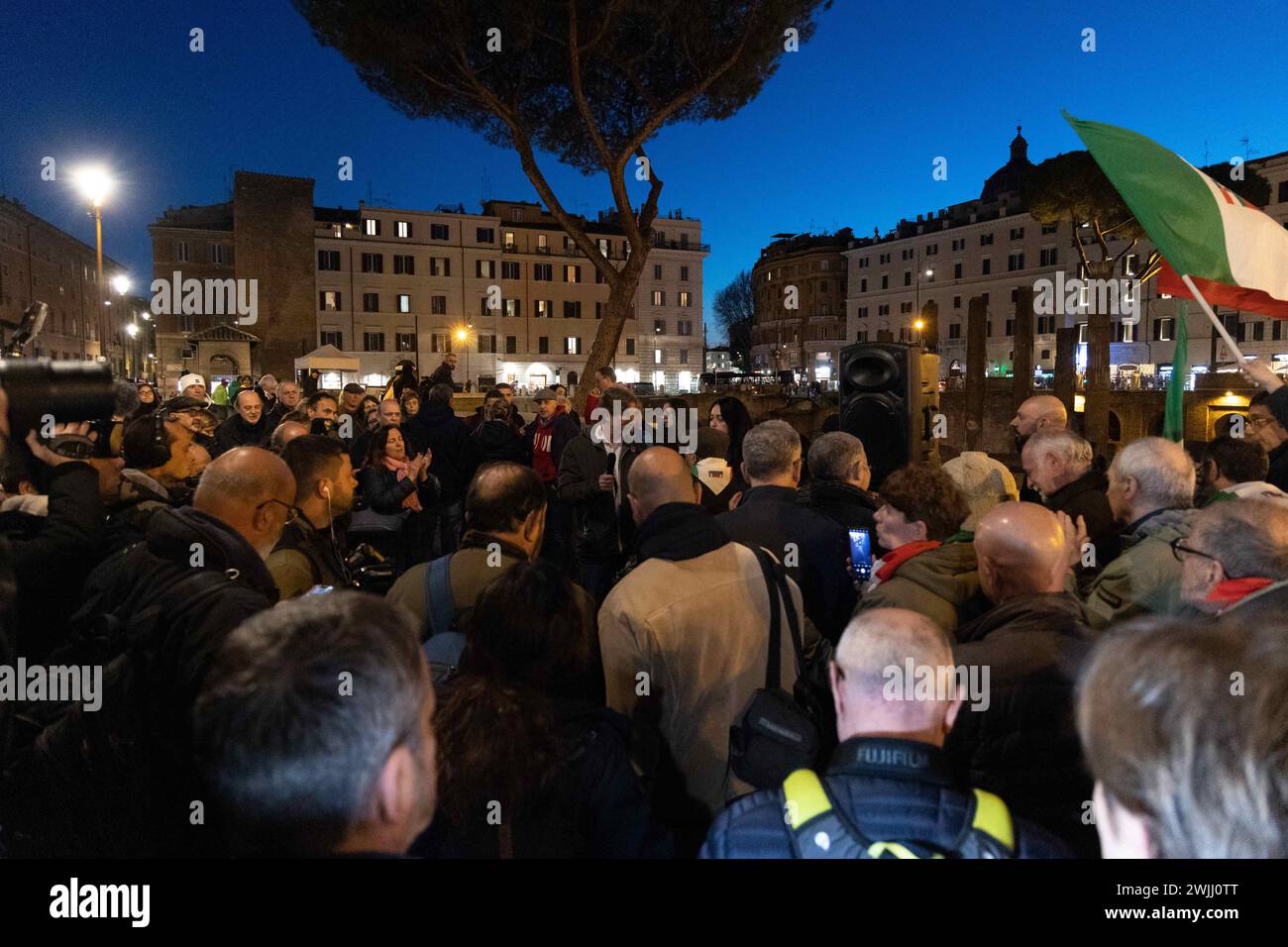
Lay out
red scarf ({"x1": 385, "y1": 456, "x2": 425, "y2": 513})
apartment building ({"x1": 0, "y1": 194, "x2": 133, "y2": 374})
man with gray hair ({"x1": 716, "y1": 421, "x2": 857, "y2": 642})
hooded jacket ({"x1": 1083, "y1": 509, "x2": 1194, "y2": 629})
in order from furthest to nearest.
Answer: apartment building ({"x1": 0, "y1": 194, "x2": 133, "y2": 374})
red scarf ({"x1": 385, "y1": 456, "x2": 425, "y2": 513})
man with gray hair ({"x1": 716, "y1": 421, "x2": 857, "y2": 642})
hooded jacket ({"x1": 1083, "y1": 509, "x2": 1194, "y2": 629})

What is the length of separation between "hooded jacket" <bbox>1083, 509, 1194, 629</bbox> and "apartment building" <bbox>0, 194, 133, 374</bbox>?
43882 mm

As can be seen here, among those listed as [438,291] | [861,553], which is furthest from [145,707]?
[438,291]

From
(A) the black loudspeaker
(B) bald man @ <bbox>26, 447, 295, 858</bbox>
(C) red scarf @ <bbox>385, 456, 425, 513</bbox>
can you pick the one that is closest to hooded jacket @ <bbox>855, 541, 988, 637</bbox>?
(B) bald man @ <bbox>26, 447, 295, 858</bbox>

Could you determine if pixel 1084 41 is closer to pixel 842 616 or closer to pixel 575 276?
pixel 842 616

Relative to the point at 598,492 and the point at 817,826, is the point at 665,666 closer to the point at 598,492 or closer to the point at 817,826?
the point at 817,826

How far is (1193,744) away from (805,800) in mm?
649

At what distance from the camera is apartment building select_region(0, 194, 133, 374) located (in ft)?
148

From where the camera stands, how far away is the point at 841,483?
397 cm

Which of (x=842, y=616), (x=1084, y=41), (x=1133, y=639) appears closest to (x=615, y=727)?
(x=1133, y=639)

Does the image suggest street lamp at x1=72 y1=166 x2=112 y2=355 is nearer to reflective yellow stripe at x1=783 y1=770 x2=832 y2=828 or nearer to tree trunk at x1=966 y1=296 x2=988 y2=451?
reflective yellow stripe at x1=783 y1=770 x2=832 y2=828

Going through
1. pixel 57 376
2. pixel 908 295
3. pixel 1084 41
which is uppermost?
pixel 908 295
